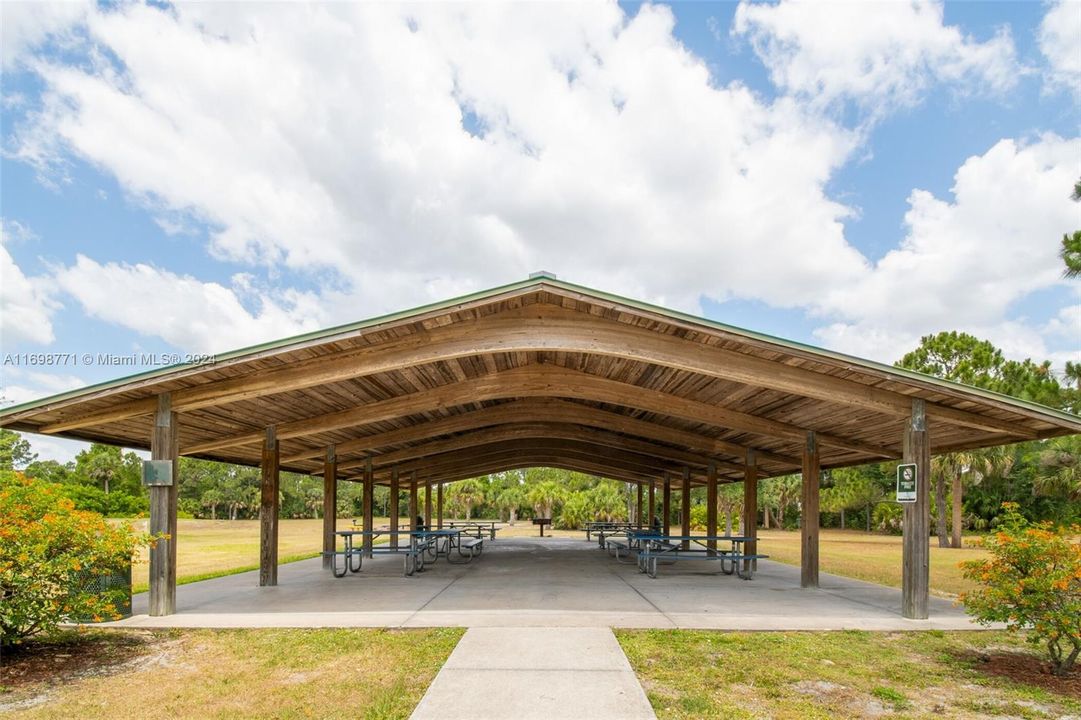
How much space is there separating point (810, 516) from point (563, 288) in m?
6.43

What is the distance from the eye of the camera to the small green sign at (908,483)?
319 inches

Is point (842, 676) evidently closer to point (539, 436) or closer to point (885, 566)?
point (539, 436)

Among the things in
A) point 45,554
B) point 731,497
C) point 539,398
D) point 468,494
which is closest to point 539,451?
point 539,398

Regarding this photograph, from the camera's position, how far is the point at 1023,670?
5.78 metres

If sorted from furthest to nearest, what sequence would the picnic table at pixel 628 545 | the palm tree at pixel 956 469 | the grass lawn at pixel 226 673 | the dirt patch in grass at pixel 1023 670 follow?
the palm tree at pixel 956 469, the picnic table at pixel 628 545, the dirt patch in grass at pixel 1023 670, the grass lawn at pixel 226 673

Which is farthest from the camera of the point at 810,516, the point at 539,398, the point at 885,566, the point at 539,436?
the point at 539,436

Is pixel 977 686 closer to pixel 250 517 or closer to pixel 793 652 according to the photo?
pixel 793 652

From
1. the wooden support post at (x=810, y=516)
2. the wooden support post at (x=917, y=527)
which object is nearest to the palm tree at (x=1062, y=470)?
the wooden support post at (x=810, y=516)

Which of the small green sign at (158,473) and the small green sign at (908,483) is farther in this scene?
the small green sign at (908,483)

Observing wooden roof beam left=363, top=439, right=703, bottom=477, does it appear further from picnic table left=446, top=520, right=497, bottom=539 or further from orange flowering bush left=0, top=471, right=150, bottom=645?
orange flowering bush left=0, top=471, right=150, bottom=645

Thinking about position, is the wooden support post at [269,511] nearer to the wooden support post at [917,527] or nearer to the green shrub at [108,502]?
the wooden support post at [917,527]

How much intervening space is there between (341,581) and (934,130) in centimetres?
1665

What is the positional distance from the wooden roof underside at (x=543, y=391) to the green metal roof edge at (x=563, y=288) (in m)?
0.03

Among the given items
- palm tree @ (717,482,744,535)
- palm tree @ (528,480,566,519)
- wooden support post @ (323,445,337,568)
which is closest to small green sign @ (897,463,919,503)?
wooden support post @ (323,445,337,568)
